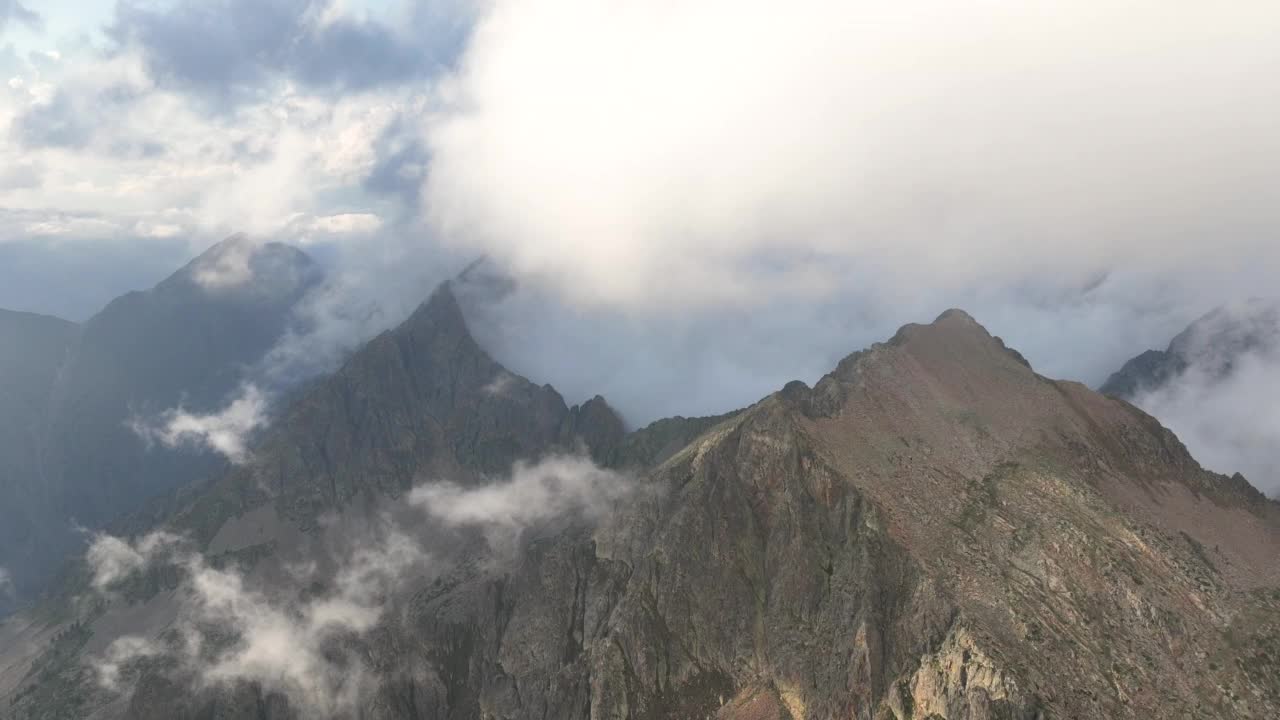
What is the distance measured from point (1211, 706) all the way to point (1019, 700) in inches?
1653

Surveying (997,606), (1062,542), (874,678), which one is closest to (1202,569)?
(1062,542)

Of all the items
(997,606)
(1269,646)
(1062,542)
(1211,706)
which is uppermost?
(1062,542)

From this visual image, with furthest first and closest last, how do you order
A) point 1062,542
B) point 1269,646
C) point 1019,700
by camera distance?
point 1062,542
point 1269,646
point 1019,700

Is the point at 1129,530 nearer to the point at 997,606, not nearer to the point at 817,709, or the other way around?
the point at 997,606

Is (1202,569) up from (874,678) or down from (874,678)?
up

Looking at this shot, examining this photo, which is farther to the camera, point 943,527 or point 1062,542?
point 943,527

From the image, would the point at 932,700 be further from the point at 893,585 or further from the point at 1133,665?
the point at 1133,665

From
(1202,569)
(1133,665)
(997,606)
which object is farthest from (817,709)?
(1202,569)

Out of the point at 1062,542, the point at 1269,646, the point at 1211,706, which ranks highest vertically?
the point at 1062,542

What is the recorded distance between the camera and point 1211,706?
510ft

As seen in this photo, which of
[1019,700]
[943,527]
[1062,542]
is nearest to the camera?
[1019,700]

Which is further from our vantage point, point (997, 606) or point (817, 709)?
point (817, 709)

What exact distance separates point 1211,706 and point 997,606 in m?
43.9

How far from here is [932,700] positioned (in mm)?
170250
